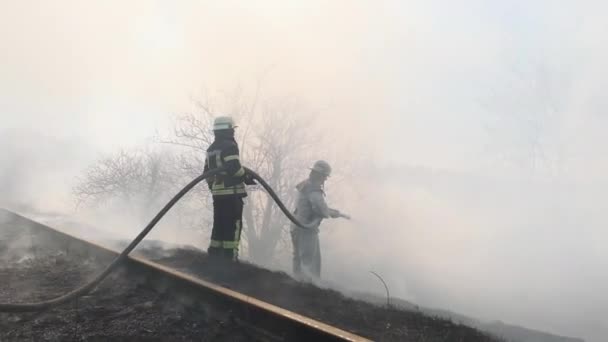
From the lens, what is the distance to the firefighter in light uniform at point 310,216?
582cm

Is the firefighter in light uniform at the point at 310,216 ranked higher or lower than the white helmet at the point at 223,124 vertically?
lower

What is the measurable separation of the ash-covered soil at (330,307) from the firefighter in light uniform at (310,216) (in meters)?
1.36

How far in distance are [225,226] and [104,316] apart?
1841 millimetres

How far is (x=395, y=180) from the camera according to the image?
727 inches

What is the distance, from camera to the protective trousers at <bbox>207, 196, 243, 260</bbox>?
4.67 m

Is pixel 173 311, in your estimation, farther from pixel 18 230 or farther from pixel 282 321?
pixel 18 230

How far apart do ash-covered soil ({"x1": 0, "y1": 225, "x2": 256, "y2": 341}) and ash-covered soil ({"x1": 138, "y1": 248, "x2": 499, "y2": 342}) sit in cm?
72

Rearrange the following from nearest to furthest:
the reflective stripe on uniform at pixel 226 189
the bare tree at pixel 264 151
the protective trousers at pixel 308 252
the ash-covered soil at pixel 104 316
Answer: the ash-covered soil at pixel 104 316 → the reflective stripe on uniform at pixel 226 189 → the protective trousers at pixel 308 252 → the bare tree at pixel 264 151

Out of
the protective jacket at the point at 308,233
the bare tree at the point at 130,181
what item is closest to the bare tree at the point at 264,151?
the bare tree at the point at 130,181

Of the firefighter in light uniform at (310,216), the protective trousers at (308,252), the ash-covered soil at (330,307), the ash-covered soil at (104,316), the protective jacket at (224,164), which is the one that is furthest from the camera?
the protective trousers at (308,252)

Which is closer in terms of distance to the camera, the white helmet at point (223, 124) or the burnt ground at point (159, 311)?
the burnt ground at point (159, 311)

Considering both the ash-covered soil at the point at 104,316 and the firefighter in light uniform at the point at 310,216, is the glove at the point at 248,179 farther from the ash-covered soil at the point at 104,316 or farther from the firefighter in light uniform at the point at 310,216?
the ash-covered soil at the point at 104,316

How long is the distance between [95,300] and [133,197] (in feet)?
48.0

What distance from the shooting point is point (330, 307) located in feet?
11.7
